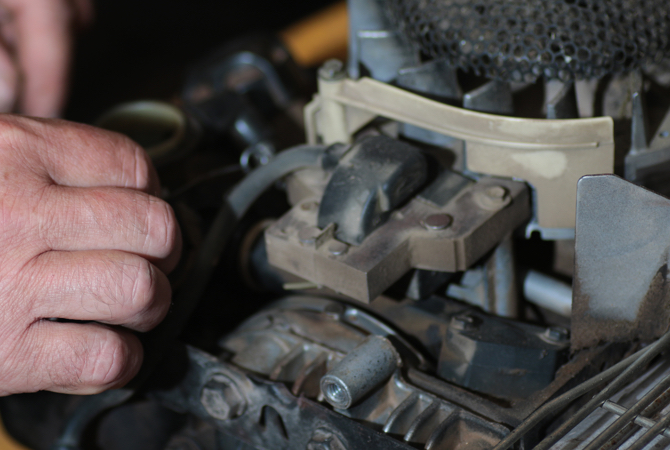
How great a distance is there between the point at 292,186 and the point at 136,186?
0.48 ft

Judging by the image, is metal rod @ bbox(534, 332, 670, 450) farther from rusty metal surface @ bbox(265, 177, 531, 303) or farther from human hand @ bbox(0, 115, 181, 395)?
human hand @ bbox(0, 115, 181, 395)

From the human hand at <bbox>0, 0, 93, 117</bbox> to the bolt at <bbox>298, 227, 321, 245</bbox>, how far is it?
0.42m

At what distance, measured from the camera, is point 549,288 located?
592mm

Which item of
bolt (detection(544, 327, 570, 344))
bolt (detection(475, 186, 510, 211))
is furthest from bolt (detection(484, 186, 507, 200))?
bolt (detection(544, 327, 570, 344))

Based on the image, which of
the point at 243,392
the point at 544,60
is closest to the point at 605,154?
the point at 544,60

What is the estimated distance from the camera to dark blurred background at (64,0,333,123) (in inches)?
89.7

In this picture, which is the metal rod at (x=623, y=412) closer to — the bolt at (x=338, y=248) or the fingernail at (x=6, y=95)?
the bolt at (x=338, y=248)

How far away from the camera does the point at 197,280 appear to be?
60 centimetres

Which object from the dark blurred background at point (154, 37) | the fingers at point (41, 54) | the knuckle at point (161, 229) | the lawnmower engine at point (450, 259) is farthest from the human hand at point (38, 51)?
the dark blurred background at point (154, 37)

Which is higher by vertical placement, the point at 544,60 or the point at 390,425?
the point at 544,60

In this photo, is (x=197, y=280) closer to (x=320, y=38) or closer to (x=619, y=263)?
(x=619, y=263)

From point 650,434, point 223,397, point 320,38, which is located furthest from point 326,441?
point 320,38

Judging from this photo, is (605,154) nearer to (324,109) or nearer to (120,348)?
(324,109)

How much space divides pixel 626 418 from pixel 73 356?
348mm
